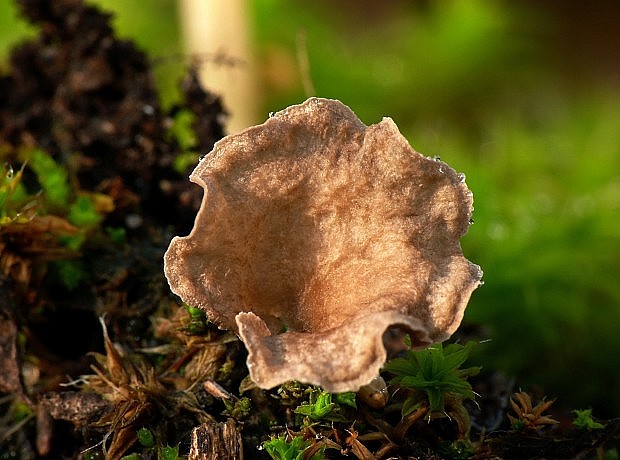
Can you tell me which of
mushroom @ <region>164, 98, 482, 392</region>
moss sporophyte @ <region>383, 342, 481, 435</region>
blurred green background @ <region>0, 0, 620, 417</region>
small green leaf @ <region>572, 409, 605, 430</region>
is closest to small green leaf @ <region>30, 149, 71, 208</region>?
blurred green background @ <region>0, 0, 620, 417</region>

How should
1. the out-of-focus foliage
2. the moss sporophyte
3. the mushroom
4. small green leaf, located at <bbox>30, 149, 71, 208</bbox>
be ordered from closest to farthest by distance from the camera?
the mushroom < the moss sporophyte < small green leaf, located at <bbox>30, 149, 71, 208</bbox> < the out-of-focus foliage

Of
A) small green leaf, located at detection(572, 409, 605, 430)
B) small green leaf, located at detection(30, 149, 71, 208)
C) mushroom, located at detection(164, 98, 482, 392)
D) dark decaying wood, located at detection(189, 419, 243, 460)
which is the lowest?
dark decaying wood, located at detection(189, 419, 243, 460)

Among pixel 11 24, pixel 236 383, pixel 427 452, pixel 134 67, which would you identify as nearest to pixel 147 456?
pixel 236 383

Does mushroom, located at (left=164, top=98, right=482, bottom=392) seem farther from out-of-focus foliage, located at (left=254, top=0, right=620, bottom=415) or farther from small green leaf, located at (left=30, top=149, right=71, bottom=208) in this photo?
out-of-focus foliage, located at (left=254, top=0, right=620, bottom=415)

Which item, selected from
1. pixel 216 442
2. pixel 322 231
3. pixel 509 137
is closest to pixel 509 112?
pixel 509 137

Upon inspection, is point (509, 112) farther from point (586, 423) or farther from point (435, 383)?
point (435, 383)

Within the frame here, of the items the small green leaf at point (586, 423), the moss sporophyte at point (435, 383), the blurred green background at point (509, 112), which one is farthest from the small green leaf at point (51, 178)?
the small green leaf at point (586, 423)
